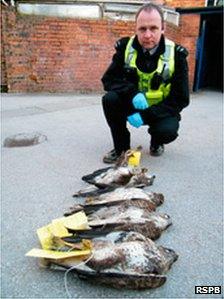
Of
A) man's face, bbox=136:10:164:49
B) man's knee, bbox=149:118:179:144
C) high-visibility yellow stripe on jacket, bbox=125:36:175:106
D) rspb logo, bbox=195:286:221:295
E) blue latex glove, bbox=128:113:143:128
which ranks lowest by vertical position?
rspb logo, bbox=195:286:221:295

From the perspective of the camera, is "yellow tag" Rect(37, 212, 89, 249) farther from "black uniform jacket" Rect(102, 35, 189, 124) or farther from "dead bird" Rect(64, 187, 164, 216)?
"black uniform jacket" Rect(102, 35, 189, 124)

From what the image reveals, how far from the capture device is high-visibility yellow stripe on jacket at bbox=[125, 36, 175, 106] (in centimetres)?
361

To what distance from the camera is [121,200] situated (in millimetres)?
2693

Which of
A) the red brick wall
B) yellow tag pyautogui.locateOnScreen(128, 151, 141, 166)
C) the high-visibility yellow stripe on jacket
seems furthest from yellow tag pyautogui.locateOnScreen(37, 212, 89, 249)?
the red brick wall

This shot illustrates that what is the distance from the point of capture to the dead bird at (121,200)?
2.68 metres

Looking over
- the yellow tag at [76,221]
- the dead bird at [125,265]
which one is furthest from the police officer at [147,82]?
the dead bird at [125,265]

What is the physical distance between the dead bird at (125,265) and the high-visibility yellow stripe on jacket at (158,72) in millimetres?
1989

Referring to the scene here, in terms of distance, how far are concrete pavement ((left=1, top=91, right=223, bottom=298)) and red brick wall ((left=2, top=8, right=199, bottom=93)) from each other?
6.03ft

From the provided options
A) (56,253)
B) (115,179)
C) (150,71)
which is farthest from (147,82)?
(56,253)

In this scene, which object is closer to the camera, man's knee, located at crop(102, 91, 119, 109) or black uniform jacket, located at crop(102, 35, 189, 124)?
black uniform jacket, located at crop(102, 35, 189, 124)

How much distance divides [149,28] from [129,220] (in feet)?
6.10

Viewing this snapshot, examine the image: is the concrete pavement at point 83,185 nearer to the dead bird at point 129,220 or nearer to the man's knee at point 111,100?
the dead bird at point 129,220

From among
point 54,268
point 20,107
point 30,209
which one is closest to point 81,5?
point 20,107

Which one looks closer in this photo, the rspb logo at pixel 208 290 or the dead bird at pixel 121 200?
the rspb logo at pixel 208 290
